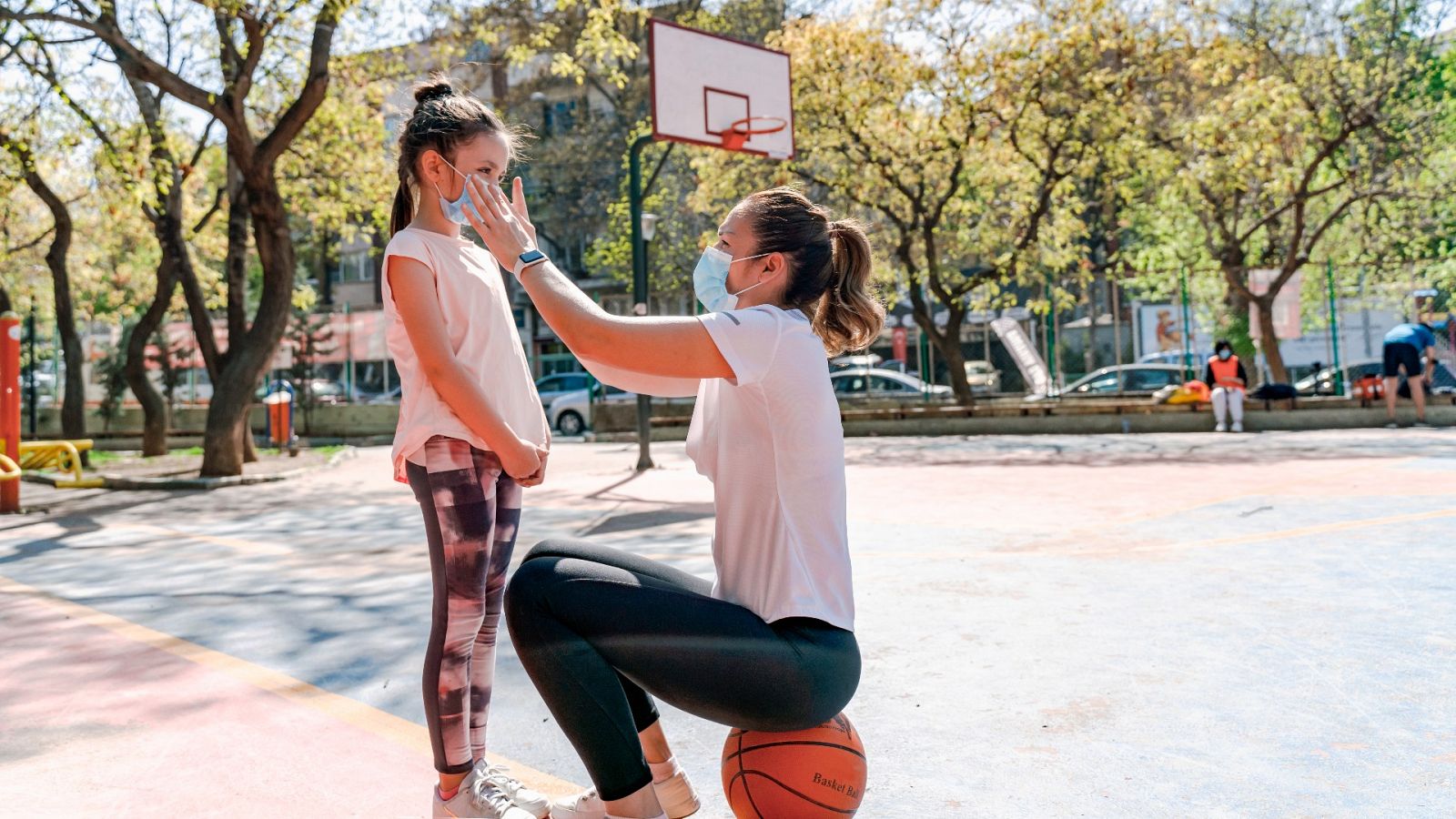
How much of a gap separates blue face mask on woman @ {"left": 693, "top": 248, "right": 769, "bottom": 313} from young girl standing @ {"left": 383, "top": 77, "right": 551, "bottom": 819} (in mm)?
530

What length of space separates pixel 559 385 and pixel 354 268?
2571cm

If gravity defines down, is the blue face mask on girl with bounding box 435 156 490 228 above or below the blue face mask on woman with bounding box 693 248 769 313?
above

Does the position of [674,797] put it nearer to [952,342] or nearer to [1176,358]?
[952,342]

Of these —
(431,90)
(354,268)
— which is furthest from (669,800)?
(354,268)

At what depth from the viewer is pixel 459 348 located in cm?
275

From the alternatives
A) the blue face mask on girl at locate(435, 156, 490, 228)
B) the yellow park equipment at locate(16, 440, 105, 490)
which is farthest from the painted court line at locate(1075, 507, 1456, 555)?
the yellow park equipment at locate(16, 440, 105, 490)

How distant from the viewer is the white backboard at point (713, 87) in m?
14.3

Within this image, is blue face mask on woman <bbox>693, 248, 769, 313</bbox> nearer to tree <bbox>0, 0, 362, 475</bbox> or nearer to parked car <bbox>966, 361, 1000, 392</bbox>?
tree <bbox>0, 0, 362, 475</bbox>

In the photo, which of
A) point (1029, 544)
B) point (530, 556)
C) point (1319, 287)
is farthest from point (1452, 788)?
point (1319, 287)

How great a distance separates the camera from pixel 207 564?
7289 mm

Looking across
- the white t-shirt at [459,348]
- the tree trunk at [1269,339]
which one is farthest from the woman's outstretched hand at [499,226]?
the tree trunk at [1269,339]

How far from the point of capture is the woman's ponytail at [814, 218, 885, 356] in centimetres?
269

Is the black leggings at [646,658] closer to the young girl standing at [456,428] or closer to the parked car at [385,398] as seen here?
the young girl standing at [456,428]

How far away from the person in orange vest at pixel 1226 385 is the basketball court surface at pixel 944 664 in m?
9.39
